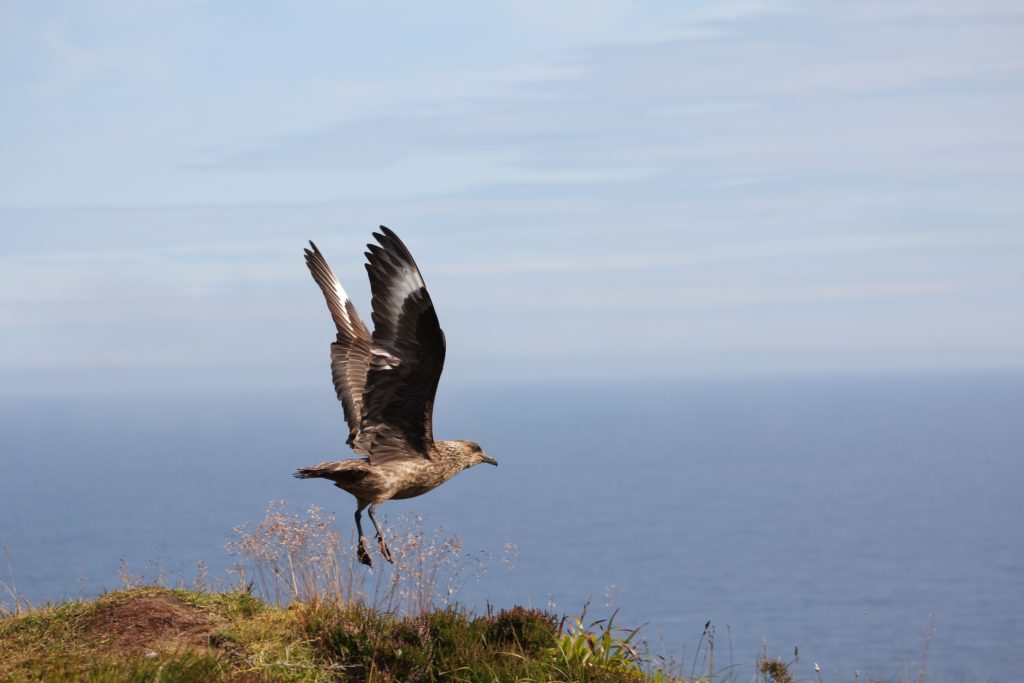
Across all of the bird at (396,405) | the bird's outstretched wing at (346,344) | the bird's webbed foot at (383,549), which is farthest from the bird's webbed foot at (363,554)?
the bird's outstretched wing at (346,344)

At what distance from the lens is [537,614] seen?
958cm

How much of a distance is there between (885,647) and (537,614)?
122439mm

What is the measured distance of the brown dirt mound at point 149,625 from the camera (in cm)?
906

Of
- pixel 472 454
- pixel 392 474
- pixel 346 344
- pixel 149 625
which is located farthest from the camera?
pixel 346 344

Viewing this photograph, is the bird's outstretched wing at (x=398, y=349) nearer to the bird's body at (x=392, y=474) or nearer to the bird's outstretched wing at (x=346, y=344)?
the bird's body at (x=392, y=474)

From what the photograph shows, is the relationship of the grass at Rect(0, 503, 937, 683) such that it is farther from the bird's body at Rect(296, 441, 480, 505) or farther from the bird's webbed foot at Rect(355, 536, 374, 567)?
the bird's body at Rect(296, 441, 480, 505)

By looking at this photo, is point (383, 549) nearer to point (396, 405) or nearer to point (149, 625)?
point (396, 405)

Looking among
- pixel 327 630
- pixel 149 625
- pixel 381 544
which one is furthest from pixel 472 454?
pixel 149 625

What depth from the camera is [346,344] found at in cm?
1177

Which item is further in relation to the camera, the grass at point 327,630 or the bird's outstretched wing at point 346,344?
the bird's outstretched wing at point 346,344

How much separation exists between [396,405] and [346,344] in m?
2.38

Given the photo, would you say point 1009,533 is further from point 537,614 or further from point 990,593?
point 537,614

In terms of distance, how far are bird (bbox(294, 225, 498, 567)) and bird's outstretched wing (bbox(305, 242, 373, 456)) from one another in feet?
3.39

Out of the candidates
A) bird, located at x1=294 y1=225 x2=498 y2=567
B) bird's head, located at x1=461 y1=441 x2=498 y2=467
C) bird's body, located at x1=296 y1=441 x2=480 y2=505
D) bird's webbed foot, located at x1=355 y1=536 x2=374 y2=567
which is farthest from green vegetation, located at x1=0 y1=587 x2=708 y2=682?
bird's head, located at x1=461 y1=441 x2=498 y2=467
